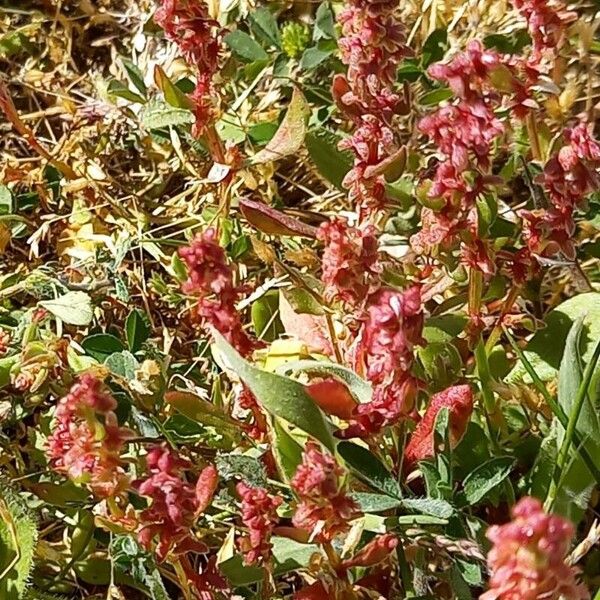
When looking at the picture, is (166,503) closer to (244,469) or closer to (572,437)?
(244,469)

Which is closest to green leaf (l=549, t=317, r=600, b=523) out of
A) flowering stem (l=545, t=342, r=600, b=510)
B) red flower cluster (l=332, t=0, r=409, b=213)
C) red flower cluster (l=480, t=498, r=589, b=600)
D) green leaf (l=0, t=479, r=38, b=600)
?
flowering stem (l=545, t=342, r=600, b=510)

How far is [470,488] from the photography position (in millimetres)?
1317

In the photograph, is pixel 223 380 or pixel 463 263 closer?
pixel 463 263

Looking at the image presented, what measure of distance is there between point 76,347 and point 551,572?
1.09 metres

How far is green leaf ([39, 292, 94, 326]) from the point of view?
1.73m

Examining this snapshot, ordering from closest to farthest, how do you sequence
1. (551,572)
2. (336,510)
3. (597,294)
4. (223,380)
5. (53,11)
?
1. (551,572)
2. (336,510)
3. (597,294)
4. (223,380)
5. (53,11)

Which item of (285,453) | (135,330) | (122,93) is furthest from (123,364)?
(122,93)

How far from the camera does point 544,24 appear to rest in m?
1.45

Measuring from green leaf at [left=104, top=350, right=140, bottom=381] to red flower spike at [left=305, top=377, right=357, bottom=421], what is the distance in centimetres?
33

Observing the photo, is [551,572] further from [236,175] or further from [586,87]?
[586,87]

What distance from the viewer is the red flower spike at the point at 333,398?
1.39 m

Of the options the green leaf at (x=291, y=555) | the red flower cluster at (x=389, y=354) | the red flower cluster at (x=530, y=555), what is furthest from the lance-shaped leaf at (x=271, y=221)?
the red flower cluster at (x=530, y=555)

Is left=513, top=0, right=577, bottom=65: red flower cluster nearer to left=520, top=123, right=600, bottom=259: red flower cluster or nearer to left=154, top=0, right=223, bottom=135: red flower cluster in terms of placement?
left=520, top=123, right=600, bottom=259: red flower cluster

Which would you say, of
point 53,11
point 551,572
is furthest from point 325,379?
point 53,11
